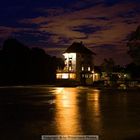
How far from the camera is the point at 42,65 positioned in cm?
9369

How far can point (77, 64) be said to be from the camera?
108250 millimetres

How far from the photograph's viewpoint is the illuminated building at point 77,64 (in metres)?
106

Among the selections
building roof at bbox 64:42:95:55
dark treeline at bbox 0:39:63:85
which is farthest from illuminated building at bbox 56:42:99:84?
dark treeline at bbox 0:39:63:85

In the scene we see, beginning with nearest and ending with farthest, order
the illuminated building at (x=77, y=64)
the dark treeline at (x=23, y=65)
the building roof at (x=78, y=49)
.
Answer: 1. the dark treeline at (x=23, y=65)
2. the illuminated building at (x=77, y=64)
3. the building roof at (x=78, y=49)

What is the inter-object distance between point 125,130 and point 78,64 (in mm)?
95544

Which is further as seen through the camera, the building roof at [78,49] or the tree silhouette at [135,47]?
the building roof at [78,49]

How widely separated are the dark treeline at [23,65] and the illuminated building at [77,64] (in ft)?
21.9

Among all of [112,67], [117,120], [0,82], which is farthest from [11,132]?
[112,67]

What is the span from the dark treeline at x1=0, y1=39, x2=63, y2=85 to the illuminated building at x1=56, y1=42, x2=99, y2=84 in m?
6.69

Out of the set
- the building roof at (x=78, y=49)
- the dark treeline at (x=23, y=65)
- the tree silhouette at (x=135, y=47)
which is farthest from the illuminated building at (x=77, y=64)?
the tree silhouette at (x=135, y=47)

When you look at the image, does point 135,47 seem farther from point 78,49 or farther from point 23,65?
point 78,49

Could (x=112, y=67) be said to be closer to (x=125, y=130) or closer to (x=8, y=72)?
(x=8, y=72)

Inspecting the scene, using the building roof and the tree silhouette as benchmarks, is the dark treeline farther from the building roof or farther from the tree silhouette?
the tree silhouette

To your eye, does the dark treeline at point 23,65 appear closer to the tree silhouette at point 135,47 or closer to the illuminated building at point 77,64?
the illuminated building at point 77,64
